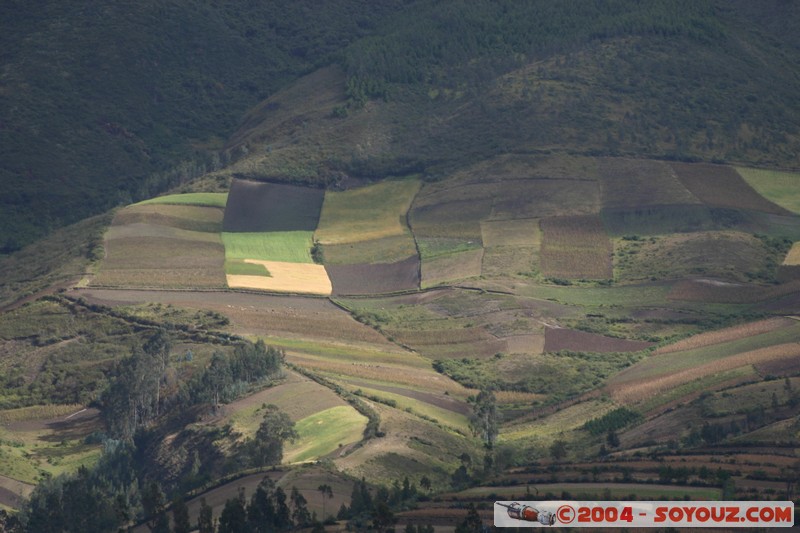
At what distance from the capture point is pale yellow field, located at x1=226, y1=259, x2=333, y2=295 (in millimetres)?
180125

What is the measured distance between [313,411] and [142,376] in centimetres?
1801

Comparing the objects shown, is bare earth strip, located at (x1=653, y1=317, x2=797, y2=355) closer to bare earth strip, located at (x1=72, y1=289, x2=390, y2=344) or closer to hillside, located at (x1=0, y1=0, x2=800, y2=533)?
hillside, located at (x1=0, y1=0, x2=800, y2=533)

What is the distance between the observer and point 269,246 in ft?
641

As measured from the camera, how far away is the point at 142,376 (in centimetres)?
15150

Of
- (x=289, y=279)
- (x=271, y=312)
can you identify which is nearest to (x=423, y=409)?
(x=271, y=312)

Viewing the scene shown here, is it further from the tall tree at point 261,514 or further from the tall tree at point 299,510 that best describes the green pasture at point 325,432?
the tall tree at point 261,514

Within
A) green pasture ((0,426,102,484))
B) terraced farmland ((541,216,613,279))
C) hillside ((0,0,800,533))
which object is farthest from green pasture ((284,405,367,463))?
terraced farmland ((541,216,613,279))

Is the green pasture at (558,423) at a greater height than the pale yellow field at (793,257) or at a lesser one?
lesser

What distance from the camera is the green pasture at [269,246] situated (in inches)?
7539

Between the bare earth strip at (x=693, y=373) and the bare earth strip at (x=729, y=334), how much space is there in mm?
7446

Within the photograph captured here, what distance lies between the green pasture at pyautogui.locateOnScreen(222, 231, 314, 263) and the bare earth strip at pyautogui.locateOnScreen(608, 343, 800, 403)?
2066 inches

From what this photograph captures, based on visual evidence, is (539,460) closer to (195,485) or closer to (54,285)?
(195,485)

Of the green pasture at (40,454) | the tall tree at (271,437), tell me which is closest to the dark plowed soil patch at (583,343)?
the tall tree at (271,437)

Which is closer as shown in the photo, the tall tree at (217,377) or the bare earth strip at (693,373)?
the bare earth strip at (693,373)
